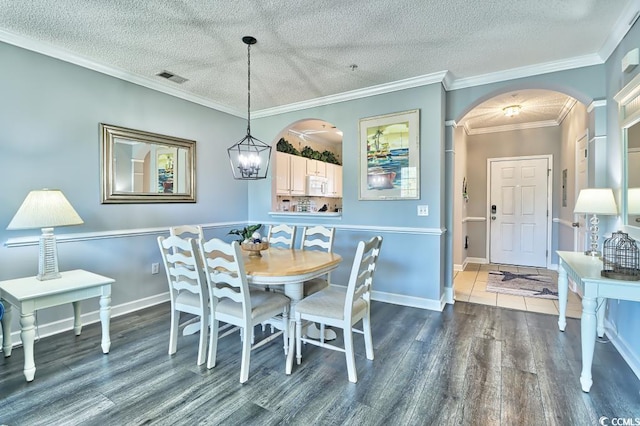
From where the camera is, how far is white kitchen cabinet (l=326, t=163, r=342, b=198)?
711 centimetres

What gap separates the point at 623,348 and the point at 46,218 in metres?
4.41

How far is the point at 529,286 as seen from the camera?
4.50 metres

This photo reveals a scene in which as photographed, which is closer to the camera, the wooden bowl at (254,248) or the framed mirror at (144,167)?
the wooden bowl at (254,248)

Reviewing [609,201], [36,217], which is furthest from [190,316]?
[609,201]

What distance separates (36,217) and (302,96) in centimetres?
300

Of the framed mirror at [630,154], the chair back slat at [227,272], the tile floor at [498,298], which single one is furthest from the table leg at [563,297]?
the chair back slat at [227,272]

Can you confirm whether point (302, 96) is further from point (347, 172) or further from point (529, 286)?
point (529, 286)

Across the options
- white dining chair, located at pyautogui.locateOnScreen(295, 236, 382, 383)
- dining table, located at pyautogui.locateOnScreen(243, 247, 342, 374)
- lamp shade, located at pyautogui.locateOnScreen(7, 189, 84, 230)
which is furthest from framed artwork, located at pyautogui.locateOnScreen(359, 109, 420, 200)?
lamp shade, located at pyautogui.locateOnScreen(7, 189, 84, 230)

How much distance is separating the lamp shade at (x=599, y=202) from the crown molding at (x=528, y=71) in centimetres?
132

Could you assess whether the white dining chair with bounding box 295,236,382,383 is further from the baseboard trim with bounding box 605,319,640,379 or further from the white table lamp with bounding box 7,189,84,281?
the white table lamp with bounding box 7,189,84,281

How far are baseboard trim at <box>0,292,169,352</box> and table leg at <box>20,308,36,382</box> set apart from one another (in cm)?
66

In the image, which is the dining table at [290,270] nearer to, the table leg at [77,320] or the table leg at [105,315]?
the table leg at [105,315]

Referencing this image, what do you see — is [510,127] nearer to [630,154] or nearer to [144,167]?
[630,154]

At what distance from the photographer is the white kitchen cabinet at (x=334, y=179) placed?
23.3 feet
